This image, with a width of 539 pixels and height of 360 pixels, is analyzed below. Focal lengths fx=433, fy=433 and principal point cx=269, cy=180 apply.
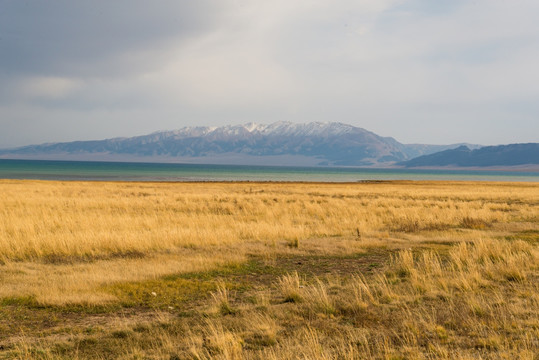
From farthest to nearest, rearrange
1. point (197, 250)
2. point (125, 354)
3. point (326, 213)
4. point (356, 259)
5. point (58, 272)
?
point (326, 213) → point (197, 250) → point (356, 259) → point (58, 272) → point (125, 354)

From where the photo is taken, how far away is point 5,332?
7.84m

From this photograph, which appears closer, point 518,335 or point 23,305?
point 518,335

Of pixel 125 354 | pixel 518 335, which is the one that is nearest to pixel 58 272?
pixel 125 354

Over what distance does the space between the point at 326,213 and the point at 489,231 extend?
422 inches

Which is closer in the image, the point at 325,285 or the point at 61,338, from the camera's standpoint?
the point at 61,338

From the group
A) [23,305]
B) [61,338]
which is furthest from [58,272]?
[61,338]

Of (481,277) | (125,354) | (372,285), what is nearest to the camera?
(125,354)

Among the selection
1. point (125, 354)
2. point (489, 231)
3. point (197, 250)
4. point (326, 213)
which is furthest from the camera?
point (326, 213)

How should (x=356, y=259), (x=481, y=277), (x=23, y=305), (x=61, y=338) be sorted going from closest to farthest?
(x=61, y=338) → (x=23, y=305) → (x=481, y=277) → (x=356, y=259)

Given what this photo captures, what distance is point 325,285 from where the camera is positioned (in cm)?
1075

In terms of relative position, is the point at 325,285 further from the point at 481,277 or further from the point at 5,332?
the point at 5,332

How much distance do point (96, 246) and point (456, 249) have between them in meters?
12.7

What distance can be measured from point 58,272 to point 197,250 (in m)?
4.97

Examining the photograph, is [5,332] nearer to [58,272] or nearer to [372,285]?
[58,272]
